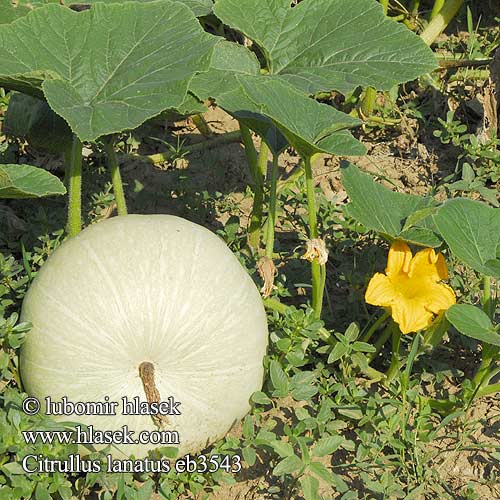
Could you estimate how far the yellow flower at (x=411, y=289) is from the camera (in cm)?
260

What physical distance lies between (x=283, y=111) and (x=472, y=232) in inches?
27.0

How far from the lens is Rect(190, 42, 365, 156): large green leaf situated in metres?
2.48

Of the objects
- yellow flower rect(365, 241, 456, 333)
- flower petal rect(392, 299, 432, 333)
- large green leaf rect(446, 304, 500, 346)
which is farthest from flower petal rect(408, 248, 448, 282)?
large green leaf rect(446, 304, 500, 346)

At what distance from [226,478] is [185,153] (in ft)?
5.29

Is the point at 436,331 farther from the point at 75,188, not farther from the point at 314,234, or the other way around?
the point at 75,188

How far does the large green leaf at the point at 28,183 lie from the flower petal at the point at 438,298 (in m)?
1.13

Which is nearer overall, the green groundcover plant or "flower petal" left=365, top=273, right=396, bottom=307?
the green groundcover plant

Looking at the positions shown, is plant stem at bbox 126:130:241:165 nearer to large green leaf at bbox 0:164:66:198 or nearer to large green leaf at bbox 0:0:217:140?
large green leaf at bbox 0:0:217:140

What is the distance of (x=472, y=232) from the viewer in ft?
8.65

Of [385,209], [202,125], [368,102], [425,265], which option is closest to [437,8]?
[368,102]

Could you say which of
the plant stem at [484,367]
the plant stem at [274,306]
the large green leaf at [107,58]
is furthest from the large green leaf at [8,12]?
the plant stem at [484,367]

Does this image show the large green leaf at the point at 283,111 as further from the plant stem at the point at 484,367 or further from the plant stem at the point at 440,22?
the plant stem at the point at 440,22

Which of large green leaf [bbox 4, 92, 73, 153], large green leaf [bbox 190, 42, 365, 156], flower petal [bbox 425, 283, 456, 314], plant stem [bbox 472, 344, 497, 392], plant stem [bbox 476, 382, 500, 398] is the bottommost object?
plant stem [bbox 476, 382, 500, 398]

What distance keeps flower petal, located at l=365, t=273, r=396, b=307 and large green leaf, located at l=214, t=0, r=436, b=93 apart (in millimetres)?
661
